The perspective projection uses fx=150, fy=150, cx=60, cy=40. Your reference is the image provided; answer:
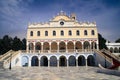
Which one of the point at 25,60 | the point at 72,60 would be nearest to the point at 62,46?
the point at 72,60

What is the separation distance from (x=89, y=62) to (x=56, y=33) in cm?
1183

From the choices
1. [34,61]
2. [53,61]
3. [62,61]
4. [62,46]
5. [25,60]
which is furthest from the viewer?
[62,46]

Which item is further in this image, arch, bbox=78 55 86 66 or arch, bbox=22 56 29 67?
arch, bbox=78 55 86 66

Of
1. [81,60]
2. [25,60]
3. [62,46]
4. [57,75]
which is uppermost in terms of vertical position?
[62,46]

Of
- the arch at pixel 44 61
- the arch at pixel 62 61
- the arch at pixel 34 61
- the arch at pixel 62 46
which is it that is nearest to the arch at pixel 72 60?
the arch at pixel 62 61

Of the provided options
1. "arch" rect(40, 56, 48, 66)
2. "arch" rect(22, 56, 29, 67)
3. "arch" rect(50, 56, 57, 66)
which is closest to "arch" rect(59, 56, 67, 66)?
"arch" rect(50, 56, 57, 66)

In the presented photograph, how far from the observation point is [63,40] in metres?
39.8

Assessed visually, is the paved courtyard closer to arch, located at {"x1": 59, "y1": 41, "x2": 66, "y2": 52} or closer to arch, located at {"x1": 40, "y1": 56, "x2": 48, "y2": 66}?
arch, located at {"x1": 40, "y1": 56, "x2": 48, "y2": 66}

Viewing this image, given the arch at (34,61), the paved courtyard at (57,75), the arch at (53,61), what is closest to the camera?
the paved courtyard at (57,75)

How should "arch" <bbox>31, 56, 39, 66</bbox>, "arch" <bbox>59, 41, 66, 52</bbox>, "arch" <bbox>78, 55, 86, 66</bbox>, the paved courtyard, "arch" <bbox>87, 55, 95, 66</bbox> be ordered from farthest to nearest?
"arch" <bbox>59, 41, 66, 52</bbox>
"arch" <bbox>31, 56, 39, 66</bbox>
"arch" <bbox>78, 55, 86, 66</bbox>
"arch" <bbox>87, 55, 95, 66</bbox>
the paved courtyard

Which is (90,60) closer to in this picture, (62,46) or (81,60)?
(81,60)

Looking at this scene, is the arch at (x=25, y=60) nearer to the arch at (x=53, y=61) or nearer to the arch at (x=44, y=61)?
the arch at (x=44, y=61)

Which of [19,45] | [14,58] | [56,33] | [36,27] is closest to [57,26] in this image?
[56,33]

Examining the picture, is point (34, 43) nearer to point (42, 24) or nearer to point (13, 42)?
point (42, 24)
